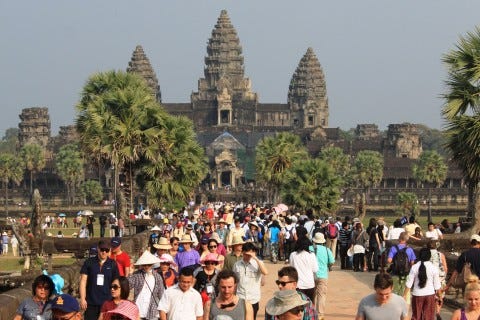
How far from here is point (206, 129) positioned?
176 metres

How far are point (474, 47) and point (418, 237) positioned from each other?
4.38 metres

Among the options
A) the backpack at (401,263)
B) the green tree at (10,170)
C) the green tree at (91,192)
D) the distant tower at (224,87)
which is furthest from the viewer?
the distant tower at (224,87)

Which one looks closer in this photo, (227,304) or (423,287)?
(227,304)

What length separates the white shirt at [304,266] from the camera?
1593 centimetres

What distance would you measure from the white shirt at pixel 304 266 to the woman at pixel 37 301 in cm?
529

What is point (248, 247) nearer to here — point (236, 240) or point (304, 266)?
point (236, 240)

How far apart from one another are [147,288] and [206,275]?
0.64 metres

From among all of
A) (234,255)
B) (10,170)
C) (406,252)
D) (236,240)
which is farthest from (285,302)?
(10,170)

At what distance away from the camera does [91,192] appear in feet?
433

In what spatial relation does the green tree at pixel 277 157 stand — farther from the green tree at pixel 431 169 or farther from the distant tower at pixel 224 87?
the distant tower at pixel 224 87

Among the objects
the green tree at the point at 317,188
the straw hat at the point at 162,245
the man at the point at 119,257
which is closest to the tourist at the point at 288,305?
the man at the point at 119,257

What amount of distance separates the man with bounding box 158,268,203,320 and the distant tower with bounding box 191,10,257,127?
548 feet

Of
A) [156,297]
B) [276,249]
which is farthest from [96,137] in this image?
[156,297]

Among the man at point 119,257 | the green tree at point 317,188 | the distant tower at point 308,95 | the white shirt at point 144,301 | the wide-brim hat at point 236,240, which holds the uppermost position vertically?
the distant tower at point 308,95
